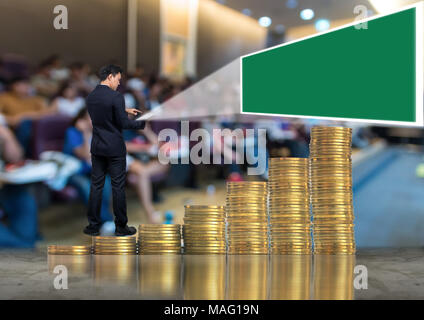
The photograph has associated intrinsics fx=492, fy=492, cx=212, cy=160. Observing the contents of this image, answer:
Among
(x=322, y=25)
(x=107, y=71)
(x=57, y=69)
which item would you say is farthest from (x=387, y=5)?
(x=57, y=69)

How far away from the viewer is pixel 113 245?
389 cm

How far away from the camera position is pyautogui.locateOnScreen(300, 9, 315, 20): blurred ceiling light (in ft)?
15.5

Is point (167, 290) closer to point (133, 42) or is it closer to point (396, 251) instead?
point (396, 251)

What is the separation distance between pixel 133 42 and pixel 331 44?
1.95m

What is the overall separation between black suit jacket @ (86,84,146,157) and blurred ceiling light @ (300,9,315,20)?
2.09 meters

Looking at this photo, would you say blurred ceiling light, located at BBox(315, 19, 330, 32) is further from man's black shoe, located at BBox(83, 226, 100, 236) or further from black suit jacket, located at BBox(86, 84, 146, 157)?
man's black shoe, located at BBox(83, 226, 100, 236)

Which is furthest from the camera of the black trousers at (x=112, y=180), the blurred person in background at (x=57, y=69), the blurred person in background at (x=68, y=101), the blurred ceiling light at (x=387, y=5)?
the blurred person in background at (x=57, y=69)

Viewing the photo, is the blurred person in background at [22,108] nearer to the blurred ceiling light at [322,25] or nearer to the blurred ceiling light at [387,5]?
the blurred ceiling light at [322,25]

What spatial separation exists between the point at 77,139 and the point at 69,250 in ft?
3.62

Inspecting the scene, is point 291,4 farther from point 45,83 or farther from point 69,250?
point 69,250

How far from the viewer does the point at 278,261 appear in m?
3.79

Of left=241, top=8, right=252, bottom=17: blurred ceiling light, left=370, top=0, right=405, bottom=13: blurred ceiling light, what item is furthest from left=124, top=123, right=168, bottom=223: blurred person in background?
left=370, top=0, right=405, bottom=13: blurred ceiling light

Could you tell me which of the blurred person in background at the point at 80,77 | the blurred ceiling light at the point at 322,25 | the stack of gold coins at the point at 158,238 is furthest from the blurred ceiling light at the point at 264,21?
the stack of gold coins at the point at 158,238

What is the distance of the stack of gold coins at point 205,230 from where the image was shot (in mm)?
3939
